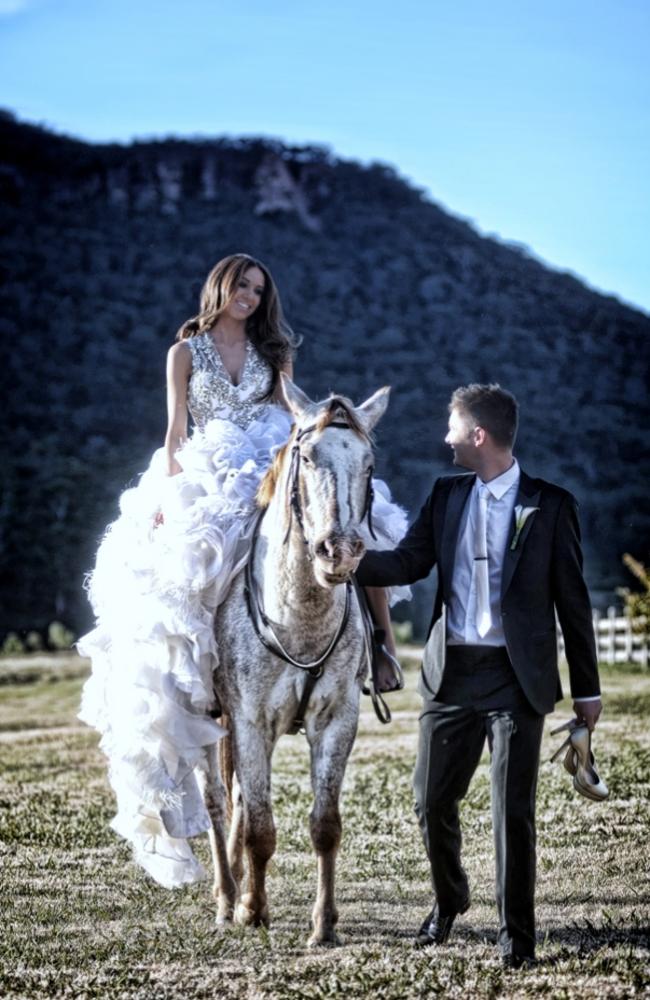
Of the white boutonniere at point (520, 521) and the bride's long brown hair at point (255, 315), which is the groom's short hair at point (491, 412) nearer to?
the white boutonniere at point (520, 521)

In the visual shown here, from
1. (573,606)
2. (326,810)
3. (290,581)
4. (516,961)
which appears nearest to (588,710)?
(573,606)

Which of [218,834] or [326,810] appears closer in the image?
[326,810]

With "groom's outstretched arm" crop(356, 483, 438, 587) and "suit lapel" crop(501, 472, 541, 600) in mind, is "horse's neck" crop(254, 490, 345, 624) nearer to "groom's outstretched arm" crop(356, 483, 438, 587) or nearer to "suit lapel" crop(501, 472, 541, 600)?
"groom's outstretched arm" crop(356, 483, 438, 587)

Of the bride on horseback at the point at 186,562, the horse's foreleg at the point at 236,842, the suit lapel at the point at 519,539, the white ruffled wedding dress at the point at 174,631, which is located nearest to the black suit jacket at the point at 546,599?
the suit lapel at the point at 519,539

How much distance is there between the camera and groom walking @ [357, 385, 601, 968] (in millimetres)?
6281

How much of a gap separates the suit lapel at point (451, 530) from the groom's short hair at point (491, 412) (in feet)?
0.96

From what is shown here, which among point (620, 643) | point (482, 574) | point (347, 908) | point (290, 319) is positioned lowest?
point (620, 643)

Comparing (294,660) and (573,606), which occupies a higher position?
(573,606)

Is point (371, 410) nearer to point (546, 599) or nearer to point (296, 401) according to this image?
point (296, 401)

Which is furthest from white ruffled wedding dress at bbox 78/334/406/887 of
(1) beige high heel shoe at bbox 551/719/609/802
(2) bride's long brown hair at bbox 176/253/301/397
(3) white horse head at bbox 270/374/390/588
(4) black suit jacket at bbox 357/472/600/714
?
(1) beige high heel shoe at bbox 551/719/609/802

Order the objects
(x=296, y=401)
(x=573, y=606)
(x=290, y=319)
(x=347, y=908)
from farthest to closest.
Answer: (x=290, y=319)
(x=347, y=908)
(x=296, y=401)
(x=573, y=606)

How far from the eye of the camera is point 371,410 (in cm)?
682

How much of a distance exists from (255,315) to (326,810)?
Answer: 324cm

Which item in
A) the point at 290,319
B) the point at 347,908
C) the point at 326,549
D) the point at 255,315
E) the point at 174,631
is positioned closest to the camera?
the point at 326,549
